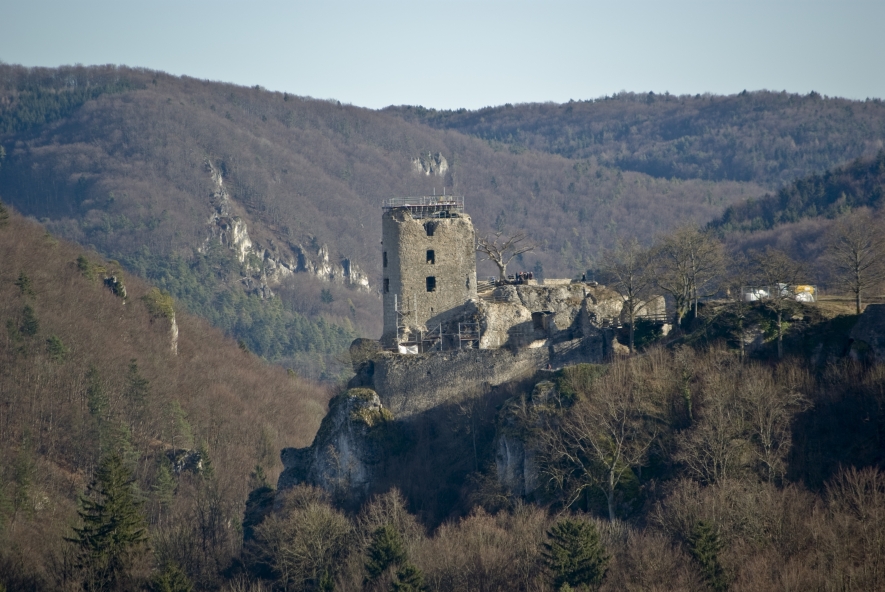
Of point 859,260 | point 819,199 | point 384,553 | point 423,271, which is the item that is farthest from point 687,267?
point 819,199

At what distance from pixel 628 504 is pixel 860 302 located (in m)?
13.3

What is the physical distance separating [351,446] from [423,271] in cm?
859

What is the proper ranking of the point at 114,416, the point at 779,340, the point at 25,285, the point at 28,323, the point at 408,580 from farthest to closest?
1. the point at 25,285
2. the point at 28,323
3. the point at 114,416
4. the point at 779,340
5. the point at 408,580

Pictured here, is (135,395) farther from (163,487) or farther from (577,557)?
(577,557)

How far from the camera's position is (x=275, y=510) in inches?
2382

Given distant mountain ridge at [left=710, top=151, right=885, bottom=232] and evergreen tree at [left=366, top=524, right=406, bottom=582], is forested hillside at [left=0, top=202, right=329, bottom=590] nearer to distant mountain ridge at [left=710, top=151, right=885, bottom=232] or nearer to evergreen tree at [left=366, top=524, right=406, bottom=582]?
evergreen tree at [left=366, top=524, right=406, bottom=582]

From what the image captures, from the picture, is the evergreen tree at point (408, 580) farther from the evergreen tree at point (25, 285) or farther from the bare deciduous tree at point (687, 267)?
the evergreen tree at point (25, 285)

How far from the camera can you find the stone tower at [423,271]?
62812 mm

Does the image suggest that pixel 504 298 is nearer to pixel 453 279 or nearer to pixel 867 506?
pixel 453 279

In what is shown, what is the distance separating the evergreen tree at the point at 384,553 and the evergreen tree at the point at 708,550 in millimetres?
11459

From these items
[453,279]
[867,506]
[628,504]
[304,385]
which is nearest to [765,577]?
[867,506]

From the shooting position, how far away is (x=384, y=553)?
5200 centimetres

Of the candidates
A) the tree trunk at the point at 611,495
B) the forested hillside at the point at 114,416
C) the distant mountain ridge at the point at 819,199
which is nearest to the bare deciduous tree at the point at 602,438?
the tree trunk at the point at 611,495

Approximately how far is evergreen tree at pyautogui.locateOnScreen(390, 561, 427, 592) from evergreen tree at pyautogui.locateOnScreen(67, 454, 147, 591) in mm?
13286
